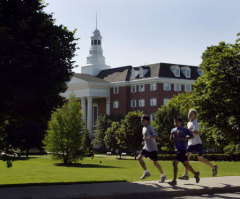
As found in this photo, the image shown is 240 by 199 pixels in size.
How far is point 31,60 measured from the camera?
14055mm

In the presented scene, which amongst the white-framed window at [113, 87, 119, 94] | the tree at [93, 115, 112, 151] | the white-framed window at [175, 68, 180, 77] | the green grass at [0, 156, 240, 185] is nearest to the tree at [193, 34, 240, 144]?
the green grass at [0, 156, 240, 185]

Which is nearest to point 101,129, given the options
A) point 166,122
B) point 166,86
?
point 166,86

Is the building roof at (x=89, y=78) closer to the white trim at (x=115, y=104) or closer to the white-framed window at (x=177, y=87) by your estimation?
the white trim at (x=115, y=104)

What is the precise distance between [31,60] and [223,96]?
50.4 feet

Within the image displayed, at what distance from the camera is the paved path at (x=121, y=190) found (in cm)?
993

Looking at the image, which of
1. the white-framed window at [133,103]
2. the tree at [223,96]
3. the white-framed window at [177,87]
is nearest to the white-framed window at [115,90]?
the white-framed window at [133,103]

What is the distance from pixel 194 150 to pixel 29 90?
214 inches

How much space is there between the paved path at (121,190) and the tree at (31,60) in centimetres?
377

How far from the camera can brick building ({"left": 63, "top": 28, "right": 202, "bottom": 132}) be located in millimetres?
88750

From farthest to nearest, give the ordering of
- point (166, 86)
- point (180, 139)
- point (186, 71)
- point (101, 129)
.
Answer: point (186, 71) → point (166, 86) → point (101, 129) → point (180, 139)

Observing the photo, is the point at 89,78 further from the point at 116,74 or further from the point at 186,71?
the point at 186,71

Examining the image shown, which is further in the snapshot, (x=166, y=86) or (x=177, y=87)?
(x=177, y=87)

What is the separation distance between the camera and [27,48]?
45.0 feet

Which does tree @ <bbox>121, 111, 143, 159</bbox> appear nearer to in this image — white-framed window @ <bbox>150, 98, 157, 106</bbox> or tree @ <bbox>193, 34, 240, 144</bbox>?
tree @ <bbox>193, 34, 240, 144</bbox>
